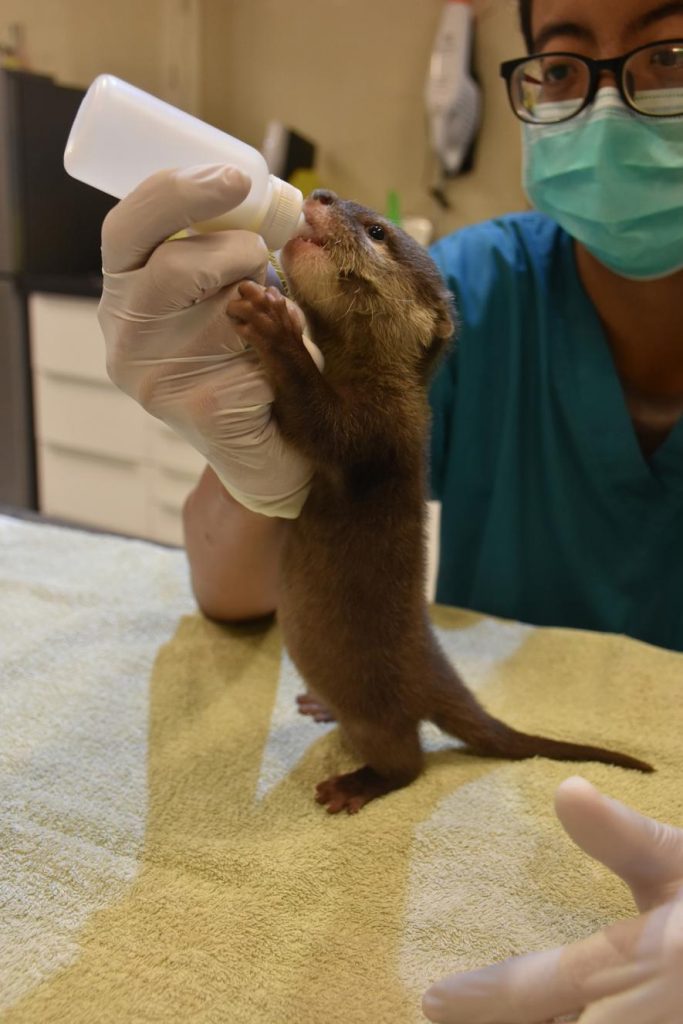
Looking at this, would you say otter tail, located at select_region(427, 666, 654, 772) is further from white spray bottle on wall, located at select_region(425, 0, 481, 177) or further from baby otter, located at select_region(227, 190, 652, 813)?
white spray bottle on wall, located at select_region(425, 0, 481, 177)

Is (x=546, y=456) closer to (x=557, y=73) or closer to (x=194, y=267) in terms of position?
(x=557, y=73)

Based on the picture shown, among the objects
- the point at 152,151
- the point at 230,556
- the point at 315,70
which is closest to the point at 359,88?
the point at 315,70

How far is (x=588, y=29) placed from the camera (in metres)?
1.04

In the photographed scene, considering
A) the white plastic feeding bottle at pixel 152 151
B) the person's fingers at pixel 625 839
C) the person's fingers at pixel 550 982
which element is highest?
the white plastic feeding bottle at pixel 152 151

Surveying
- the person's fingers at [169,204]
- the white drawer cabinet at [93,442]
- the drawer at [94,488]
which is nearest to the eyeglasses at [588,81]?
the person's fingers at [169,204]


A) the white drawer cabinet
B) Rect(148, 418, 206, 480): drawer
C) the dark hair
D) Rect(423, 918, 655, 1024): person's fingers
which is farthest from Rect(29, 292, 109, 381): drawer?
Rect(423, 918, 655, 1024): person's fingers

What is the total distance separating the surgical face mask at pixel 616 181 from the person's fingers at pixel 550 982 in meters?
0.92

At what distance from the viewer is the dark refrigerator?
262 cm

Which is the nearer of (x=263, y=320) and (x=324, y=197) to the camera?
(x=263, y=320)

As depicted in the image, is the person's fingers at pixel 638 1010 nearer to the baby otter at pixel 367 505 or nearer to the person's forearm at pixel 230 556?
the baby otter at pixel 367 505

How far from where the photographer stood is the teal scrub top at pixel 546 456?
1251 mm

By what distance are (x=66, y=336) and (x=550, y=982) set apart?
2553 millimetres

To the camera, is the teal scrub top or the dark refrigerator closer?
the teal scrub top

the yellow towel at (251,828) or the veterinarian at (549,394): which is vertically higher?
the veterinarian at (549,394)
